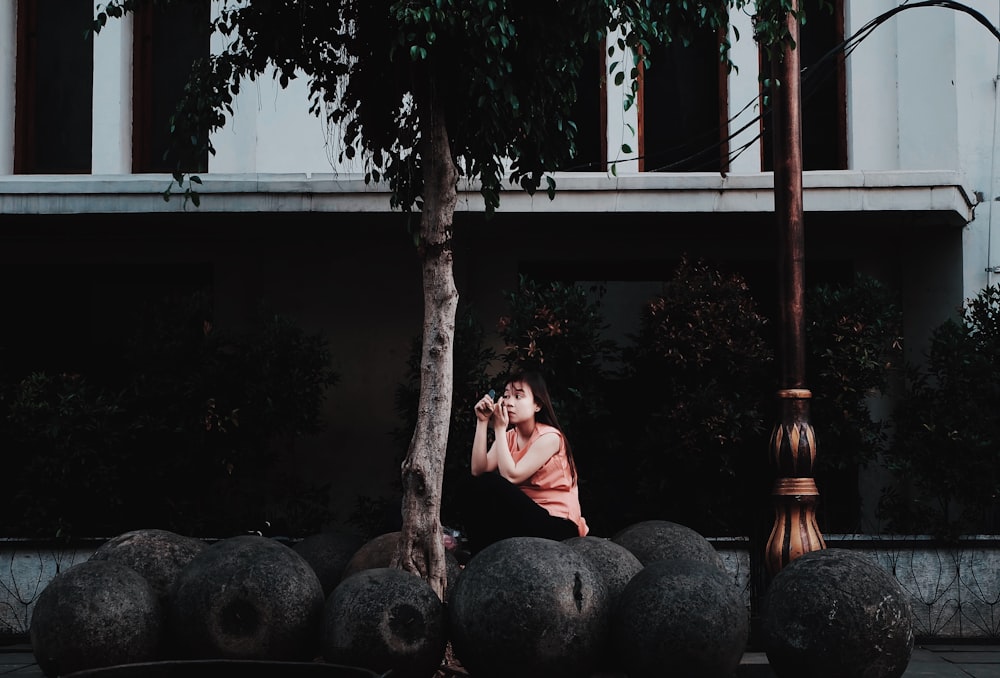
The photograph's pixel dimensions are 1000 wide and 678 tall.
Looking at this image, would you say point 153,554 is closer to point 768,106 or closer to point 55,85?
point 55,85

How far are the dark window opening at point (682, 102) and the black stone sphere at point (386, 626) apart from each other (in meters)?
7.19

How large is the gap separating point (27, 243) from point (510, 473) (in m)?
7.45

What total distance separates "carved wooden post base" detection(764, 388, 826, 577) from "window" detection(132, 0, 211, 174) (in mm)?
7870

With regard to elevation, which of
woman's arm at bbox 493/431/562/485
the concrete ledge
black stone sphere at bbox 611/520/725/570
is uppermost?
the concrete ledge

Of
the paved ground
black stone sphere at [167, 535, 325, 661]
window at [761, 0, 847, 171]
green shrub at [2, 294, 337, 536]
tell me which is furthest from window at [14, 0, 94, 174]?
window at [761, 0, 847, 171]

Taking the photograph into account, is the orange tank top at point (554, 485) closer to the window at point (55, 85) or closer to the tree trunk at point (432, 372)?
the tree trunk at point (432, 372)

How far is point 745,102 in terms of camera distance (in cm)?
1234

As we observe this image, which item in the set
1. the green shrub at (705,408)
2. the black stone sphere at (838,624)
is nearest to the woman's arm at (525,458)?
the black stone sphere at (838,624)

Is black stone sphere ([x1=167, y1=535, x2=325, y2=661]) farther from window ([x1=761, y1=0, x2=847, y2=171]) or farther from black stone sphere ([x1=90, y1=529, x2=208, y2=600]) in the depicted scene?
window ([x1=761, y1=0, x2=847, y2=171])

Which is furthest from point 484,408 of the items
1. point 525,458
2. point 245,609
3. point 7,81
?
point 7,81

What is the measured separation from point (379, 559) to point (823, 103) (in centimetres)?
795

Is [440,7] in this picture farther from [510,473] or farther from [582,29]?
[510,473]

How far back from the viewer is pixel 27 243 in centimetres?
1261

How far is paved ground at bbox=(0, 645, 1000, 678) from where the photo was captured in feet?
25.2
